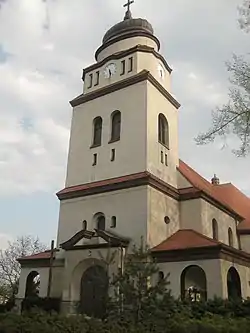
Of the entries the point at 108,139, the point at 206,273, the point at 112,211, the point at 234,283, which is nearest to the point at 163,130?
the point at 108,139

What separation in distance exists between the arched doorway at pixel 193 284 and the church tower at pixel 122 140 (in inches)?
94.3

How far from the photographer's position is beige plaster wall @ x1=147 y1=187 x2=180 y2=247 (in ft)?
66.5

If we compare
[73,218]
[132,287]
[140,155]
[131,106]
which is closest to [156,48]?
[131,106]

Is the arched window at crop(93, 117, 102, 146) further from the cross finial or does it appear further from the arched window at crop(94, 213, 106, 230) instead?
the cross finial

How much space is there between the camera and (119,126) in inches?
948

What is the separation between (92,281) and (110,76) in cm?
1316

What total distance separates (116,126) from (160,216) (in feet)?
21.2

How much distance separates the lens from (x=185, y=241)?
20.1 meters

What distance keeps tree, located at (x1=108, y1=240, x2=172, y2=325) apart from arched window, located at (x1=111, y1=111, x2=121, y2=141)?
12.5m

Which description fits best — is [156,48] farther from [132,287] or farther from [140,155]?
[132,287]

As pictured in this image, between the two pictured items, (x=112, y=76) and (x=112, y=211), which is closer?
(x=112, y=211)

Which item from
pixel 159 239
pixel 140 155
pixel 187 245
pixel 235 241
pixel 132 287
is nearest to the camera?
pixel 132 287

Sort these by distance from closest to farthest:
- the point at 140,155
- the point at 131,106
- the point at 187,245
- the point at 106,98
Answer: the point at 187,245
the point at 140,155
the point at 131,106
the point at 106,98

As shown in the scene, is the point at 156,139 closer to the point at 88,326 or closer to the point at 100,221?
the point at 100,221
